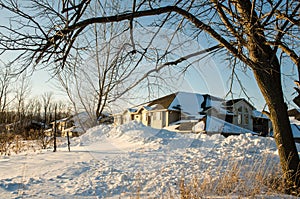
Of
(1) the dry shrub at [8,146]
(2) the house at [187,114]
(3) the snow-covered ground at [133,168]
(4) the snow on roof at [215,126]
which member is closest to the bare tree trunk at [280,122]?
(3) the snow-covered ground at [133,168]

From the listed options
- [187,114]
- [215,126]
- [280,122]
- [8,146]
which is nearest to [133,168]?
[280,122]

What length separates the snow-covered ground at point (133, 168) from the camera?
3358 mm

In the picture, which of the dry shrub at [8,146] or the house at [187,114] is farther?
the house at [187,114]

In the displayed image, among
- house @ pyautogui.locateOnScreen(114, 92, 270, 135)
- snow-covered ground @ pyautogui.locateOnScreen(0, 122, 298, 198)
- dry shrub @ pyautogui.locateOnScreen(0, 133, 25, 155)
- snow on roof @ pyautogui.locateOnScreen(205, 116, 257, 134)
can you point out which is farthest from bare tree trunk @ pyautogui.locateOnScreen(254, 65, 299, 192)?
snow on roof @ pyautogui.locateOnScreen(205, 116, 257, 134)

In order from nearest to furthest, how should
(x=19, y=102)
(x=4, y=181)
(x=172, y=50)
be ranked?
(x=4, y=181) < (x=172, y=50) < (x=19, y=102)

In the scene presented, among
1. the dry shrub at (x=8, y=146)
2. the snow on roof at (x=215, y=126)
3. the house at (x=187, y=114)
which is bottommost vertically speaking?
the dry shrub at (x=8, y=146)

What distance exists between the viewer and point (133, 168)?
465cm

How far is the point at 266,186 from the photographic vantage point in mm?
3541

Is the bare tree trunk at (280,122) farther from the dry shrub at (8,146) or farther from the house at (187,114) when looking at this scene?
the dry shrub at (8,146)

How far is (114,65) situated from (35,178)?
2.35 meters

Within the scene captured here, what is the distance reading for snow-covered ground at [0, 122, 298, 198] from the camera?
336cm

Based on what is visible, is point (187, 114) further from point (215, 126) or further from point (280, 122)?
point (280, 122)

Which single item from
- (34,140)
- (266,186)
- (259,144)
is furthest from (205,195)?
(34,140)

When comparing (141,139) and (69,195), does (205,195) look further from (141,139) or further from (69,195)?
(141,139)
